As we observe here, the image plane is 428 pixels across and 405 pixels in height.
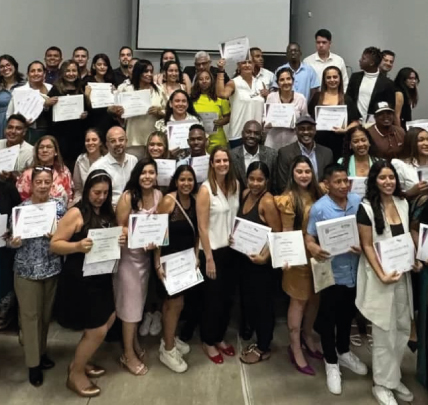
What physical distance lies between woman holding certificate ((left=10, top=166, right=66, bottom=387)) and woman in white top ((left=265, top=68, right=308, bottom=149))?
6.72 ft

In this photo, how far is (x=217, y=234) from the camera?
3.44 metres

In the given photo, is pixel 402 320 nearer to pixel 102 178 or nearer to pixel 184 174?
pixel 184 174

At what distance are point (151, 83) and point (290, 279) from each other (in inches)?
90.0

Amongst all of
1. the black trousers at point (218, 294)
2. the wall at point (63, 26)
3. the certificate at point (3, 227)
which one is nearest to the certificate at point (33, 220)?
the certificate at point (3, 227)

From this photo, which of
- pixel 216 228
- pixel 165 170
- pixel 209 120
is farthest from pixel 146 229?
pixel 209 120

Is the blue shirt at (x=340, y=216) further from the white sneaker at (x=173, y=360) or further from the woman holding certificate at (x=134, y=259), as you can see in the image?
the white sneaker at (x=173, y=360)

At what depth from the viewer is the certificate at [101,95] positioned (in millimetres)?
4383

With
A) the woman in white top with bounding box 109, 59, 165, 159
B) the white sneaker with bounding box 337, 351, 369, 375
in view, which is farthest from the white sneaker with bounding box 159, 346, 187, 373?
the woman in white top with bounding box 109, 59, 165, 159

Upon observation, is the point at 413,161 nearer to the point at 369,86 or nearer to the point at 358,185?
the point at 358,185

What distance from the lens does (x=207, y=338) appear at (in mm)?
3684

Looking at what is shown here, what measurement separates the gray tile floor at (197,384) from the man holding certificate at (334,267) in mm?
153

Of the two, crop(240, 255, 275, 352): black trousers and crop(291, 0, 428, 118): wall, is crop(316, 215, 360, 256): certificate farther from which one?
crop(291, 0, 428, 118): wall

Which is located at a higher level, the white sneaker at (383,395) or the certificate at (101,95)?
the certificate at (101,95)

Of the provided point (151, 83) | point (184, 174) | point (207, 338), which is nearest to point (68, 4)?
point (151, 83)
